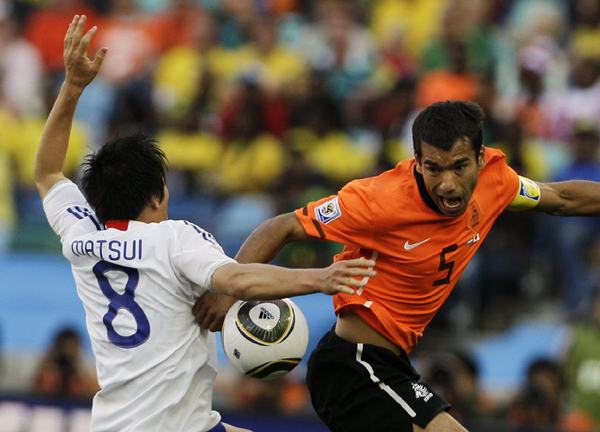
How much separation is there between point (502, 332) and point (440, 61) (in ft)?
10.9

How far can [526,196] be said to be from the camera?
5.04 metres

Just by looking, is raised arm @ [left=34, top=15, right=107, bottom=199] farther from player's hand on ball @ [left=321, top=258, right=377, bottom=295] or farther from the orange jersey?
player's hand on ball @ [left=321, top=258, right=377, bottom=295]

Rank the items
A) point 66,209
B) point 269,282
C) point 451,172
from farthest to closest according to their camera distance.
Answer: point 66,209
point 451,172
point 269,282

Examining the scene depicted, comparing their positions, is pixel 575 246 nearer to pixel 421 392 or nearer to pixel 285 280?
pixel 421 392

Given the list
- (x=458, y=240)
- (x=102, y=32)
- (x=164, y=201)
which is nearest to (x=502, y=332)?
(x=458, y=240)

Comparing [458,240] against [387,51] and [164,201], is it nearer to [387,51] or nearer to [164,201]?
[164,201]

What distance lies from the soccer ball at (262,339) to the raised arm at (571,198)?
155 centimetres

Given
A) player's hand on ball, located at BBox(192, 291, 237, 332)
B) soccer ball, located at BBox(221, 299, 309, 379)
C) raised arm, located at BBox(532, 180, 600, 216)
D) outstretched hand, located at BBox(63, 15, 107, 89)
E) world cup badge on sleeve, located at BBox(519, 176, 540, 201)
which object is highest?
outstretched hand, located at BBox(63, 15, 107, 89)

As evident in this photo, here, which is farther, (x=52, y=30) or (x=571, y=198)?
(x=52, y=30)

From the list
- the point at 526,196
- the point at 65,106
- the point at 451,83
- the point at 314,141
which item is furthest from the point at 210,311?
the point at 451,83

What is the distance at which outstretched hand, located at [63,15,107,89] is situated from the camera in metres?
4.83

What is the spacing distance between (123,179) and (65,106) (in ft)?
Result: 2.88

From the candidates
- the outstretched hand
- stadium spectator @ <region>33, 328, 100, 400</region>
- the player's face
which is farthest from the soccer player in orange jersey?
stadium spectator @ <region>33, 328, 100, 400</region>

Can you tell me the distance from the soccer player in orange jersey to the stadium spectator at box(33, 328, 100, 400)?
3.97m
